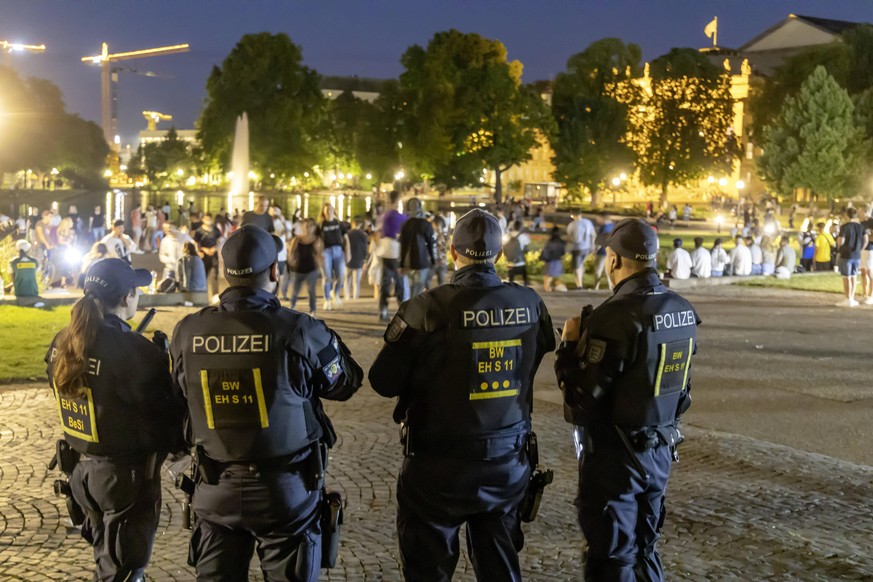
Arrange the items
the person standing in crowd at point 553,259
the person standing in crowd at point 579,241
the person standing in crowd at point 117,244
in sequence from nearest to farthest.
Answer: the person standing in crowd at point 117,244, the person standing in crowd at point 553,259, the person standing in crowd at point 579,241

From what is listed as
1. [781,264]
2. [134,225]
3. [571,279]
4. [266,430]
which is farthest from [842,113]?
[266,430]

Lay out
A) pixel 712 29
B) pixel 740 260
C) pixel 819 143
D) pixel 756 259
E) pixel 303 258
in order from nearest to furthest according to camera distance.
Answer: pixel 303 258 → pixel 740 260 → pixel 756 259 → pixel 819 143 → pixel 712 29

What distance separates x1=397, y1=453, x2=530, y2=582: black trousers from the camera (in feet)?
13.5

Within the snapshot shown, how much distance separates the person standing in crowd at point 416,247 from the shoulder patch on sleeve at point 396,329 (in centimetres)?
918

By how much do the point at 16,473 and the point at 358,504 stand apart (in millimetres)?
2705

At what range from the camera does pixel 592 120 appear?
2736 inches

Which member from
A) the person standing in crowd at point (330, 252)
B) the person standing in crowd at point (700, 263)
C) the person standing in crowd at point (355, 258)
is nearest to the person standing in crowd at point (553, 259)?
the person standing in crowd at point (700, 263)

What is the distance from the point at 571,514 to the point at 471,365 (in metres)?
2.80

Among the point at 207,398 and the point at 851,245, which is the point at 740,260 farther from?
the point at 207,398

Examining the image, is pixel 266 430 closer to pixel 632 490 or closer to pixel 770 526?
pixel 632 490

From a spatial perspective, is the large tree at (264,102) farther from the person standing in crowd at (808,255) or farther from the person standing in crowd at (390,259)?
the person standing in crowd at (390,259)

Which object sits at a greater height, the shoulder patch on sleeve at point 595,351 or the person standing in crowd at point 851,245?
the person standing in crowd at point 851,245

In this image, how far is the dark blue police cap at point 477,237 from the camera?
4.32m

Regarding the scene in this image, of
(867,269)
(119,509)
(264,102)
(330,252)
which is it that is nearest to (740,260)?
(867,269)
